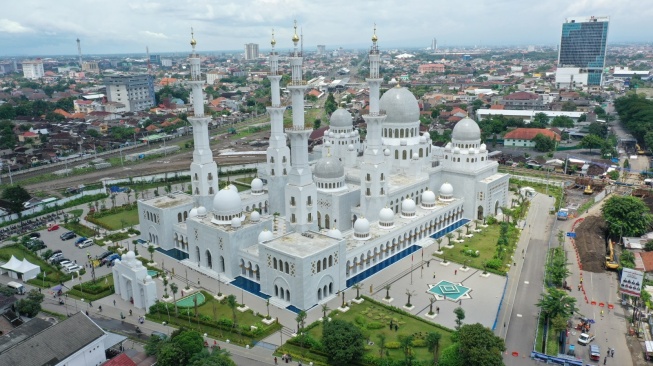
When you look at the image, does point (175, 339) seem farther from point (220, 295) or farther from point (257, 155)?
point (257, 155)

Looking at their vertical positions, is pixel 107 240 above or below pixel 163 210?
below

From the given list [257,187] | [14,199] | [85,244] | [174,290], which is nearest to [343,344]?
[174,290]

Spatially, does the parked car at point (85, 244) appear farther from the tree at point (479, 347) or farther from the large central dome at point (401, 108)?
the tree at point (479, 347)

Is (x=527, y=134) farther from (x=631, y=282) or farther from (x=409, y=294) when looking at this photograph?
(x=409, y=294)

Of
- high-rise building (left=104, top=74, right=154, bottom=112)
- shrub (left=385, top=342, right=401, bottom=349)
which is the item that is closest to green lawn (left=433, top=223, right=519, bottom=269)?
shrub (left=385, top=342, right=401, bottom=349)

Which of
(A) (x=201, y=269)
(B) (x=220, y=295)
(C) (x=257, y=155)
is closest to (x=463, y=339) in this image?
(B) (x=220, y=295)

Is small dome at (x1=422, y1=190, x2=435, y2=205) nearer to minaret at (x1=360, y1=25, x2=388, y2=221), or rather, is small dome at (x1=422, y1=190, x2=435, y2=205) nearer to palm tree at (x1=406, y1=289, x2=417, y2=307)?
minaret at (x1=360, y1=25, x2=388, y2=221)

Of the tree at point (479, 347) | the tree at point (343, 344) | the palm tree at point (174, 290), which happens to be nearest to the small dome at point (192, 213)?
the palm tree at point (174, 290)
